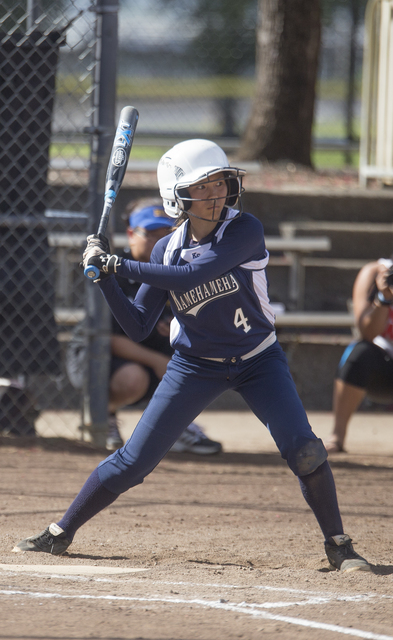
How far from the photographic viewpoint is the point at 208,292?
3.24m

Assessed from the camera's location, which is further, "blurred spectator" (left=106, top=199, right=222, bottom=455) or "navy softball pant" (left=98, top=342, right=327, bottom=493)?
"blurred spectator" (left=106, top=199, right=222, bottom=455)

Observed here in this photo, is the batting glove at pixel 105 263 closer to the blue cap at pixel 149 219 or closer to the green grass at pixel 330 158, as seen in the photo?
the blue cap at pixel 149 219

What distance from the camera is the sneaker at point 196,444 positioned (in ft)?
17.9

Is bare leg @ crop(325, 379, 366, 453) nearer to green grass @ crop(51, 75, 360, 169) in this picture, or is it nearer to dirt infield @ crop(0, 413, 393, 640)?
dirt infield @ crop(0, 413, 393, 640)

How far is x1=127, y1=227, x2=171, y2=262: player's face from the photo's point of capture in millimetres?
5285

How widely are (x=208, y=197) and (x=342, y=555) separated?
1540 millimetres

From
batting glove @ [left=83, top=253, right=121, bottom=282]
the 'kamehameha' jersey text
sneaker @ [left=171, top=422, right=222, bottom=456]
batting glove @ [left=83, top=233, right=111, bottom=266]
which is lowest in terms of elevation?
sneaker @ [left=171, top=422, right=222, bottom=456]

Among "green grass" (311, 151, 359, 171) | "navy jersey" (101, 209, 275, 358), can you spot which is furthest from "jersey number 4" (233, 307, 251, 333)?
"green grass" (311, 151, 359, 171)

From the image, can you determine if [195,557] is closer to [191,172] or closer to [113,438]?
[191,172]

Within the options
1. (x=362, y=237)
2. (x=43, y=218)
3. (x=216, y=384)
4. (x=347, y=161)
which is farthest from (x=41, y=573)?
(x=347, y=161)

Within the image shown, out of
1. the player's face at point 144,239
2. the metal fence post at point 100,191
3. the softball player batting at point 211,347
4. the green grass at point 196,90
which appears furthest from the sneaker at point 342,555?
the green grass at point 196,90

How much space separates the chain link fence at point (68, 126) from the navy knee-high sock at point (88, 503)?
200 centimetres

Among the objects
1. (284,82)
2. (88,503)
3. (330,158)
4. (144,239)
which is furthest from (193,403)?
(330,158)

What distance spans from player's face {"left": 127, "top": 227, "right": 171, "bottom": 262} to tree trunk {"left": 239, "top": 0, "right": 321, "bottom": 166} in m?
4.51
